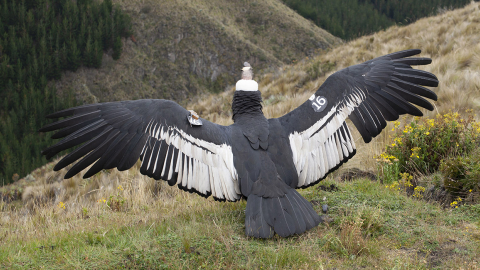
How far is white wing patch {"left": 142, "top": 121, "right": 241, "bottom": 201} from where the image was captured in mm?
3629

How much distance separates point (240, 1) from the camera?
81.2 m

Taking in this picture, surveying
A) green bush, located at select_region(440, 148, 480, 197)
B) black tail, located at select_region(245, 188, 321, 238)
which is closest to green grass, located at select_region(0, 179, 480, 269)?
black tail, located at select_region(245, 188, 321, 238)

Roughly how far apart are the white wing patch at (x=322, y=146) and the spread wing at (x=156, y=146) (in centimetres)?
75

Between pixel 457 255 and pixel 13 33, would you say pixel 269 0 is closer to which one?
pixel 13 33

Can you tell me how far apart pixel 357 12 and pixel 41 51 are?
8847cm

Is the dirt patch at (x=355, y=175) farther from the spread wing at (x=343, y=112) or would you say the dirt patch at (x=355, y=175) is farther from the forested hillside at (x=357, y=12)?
the forested hillside at (x=357, y=12)

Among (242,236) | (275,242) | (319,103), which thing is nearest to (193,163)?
(242,236)

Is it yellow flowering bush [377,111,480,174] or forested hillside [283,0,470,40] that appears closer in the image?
yellow flowering bush [377,111,480,174]

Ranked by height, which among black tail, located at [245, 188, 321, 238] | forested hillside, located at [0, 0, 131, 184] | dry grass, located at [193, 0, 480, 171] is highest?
forested hillside, located at [0, 0, 131, 184]

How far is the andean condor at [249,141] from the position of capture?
3465mm

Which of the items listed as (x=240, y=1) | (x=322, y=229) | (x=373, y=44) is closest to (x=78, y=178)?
(x=322, y=229)

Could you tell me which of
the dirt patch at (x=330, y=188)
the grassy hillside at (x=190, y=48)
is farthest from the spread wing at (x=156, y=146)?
the grassy hillside at (x=190, y=48)

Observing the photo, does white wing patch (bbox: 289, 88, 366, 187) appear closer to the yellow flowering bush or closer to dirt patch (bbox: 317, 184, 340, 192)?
dirt patch (bbox: 317, 184, 340, 192)

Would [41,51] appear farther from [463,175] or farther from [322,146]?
[463,175]
